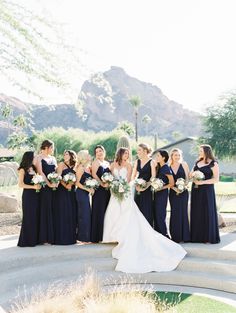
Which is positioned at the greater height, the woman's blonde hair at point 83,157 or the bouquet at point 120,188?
the woman's blonde hair at point 83,157

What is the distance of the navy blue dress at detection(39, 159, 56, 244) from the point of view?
9891mm

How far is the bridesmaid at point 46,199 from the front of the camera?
387 inches

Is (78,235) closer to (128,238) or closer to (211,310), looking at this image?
(128,238)

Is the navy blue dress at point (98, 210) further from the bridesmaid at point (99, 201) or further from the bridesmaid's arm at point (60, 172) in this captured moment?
the bridesmaid's arm at point (60, 172)

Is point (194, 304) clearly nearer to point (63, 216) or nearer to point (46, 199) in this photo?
point (63, 216)

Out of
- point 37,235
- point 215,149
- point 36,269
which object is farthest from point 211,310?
point 215,149

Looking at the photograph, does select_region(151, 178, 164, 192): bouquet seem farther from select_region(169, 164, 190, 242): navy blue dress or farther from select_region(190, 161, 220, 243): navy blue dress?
select_region(190, 161, 220, 243): navy blue dress

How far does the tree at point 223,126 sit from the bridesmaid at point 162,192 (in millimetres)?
23208

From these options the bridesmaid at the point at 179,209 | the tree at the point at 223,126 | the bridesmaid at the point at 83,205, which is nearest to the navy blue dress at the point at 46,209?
the bridesmaid at the point at 83,205

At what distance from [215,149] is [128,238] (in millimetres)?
25106

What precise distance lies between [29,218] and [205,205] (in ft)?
12.8

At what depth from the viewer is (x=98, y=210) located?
10141mm

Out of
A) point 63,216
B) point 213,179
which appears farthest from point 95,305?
point 213,179

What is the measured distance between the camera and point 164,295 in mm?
7988
